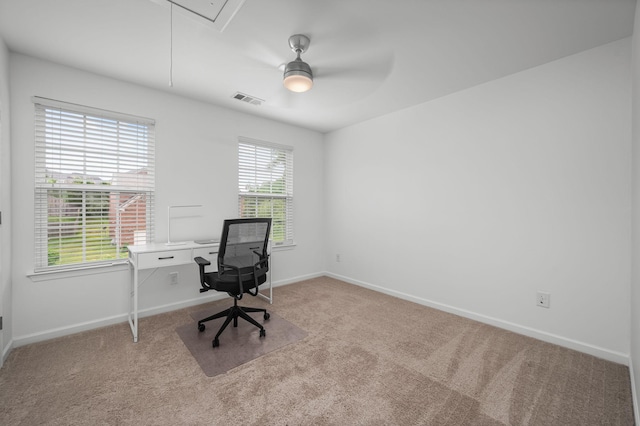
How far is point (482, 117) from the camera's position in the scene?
288 centimetres

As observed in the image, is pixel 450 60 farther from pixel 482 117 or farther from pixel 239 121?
pixel 239 121

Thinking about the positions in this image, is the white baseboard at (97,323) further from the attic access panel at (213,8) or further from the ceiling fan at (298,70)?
the attic access panel at (213,8)

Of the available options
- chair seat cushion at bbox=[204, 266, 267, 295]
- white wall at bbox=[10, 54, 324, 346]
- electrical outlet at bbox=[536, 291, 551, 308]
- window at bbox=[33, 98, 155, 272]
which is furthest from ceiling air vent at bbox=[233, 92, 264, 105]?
electrical outlet at bbox=[536, 291, 551, 308]

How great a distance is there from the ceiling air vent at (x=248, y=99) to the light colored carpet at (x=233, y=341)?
2539mm

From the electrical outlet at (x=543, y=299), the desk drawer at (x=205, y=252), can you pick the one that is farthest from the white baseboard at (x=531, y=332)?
the desk drawer at (x=205, y=252)

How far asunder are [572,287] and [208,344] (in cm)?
323

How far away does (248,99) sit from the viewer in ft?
10.7

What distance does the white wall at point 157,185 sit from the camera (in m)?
2.36

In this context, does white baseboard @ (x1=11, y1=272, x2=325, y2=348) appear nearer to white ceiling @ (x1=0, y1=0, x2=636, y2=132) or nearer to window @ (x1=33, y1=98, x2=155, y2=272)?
window @ (x1=33, y1=98, x2=155, y2=272)

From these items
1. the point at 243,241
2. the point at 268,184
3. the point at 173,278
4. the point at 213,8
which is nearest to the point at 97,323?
the point at 173,278

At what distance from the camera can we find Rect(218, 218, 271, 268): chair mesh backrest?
8.21 ft

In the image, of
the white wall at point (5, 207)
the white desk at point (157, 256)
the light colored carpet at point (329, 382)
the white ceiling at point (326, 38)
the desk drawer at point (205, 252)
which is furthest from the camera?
the desk drawer at point (205, 252)

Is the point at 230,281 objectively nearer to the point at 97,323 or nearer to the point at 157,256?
the point at 157,256

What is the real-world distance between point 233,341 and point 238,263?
0.70m
